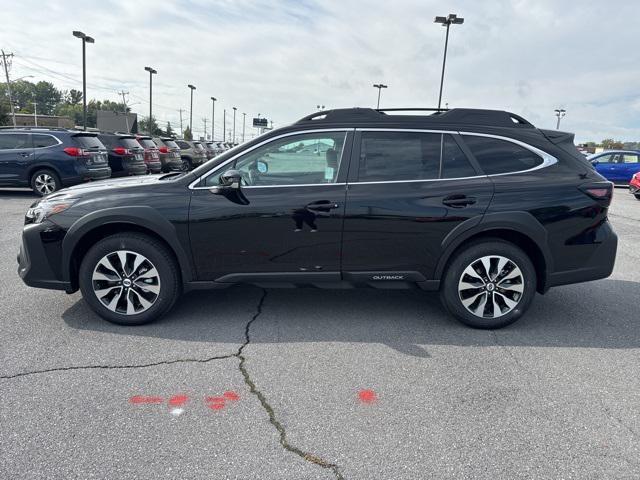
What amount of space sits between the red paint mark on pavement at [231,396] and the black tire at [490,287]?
2.00 meters

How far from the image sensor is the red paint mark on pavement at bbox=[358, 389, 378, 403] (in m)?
2.92

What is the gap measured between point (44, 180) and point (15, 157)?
2.97 feet

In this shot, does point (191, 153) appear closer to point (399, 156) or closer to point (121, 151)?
point (121, 151)

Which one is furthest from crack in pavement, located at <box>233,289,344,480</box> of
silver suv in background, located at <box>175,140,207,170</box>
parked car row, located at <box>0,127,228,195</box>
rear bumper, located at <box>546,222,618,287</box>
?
silver suv in background, located at <box>175,140,207,170</box>

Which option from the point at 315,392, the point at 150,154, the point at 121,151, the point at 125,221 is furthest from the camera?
the point at 150,154

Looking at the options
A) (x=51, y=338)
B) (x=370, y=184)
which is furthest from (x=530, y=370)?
(x=51, y=338)

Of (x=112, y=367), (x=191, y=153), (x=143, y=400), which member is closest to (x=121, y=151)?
(x=191, y=153)

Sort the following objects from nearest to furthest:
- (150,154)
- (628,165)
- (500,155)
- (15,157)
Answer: (500,155) → (15,157) → (150,154) → (628,165)

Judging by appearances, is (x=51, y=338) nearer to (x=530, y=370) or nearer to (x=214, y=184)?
(x=214, y=184)

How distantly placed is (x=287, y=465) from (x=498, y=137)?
3161mm

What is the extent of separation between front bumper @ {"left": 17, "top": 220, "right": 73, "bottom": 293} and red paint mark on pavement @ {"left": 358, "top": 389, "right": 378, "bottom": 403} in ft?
8.67

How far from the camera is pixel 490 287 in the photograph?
398 cm

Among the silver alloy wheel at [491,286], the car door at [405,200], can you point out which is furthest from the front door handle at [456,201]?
the silver alloy wheel at [491,286]

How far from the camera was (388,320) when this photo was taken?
4.22m
